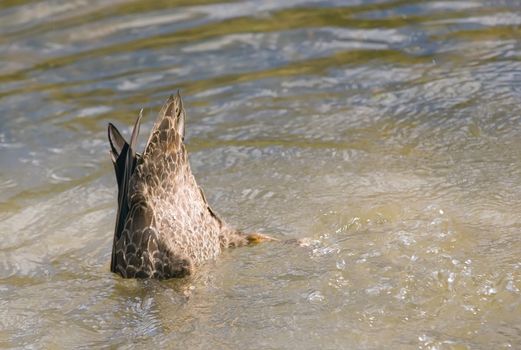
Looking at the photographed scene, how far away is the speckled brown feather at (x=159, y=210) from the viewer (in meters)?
5.98

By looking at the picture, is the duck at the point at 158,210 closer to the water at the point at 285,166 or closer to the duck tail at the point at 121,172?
the duck tail at the point at 121,172

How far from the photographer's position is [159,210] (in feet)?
19.8

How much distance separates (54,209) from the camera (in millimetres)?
6953

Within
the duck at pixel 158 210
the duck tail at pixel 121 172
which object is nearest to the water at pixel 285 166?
the duck at pixel 158 210

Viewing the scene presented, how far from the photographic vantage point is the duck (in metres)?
5.98

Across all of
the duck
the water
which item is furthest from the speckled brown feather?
the water

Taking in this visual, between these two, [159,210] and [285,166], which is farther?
[285,166]

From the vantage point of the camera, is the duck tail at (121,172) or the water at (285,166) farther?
the duck tail at (121,172)

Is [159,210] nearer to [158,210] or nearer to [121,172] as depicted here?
[158,210]

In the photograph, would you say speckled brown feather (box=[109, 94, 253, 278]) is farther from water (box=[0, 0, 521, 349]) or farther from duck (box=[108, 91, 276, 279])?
water (box=[0, 0, 521, 349])

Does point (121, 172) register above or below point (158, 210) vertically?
above

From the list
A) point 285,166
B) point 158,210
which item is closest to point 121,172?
point 158,210

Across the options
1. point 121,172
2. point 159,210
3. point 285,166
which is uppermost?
point 121,172

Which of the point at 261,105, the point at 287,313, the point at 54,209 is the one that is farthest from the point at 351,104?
the point at 287,313
